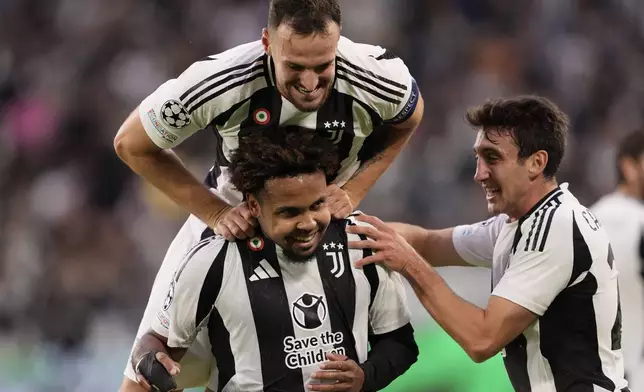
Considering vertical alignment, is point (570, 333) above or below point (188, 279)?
below

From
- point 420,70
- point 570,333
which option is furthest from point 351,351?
point 420,70

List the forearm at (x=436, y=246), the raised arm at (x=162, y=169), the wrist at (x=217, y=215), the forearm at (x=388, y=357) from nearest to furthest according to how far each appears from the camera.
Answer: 1. the forearm at (x=388, y=357)
2. the wrist at (x=217, y=215)
3. the raised arm at (x=162, y=169)
4. the forearm at (x=436, y=246)

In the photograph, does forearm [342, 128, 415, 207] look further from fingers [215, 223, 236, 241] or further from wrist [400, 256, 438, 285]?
fingers [215, 223, 236, 241]

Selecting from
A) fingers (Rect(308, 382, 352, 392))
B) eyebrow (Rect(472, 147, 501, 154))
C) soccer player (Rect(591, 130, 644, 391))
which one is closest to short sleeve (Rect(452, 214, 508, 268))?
eyebrow (Rect(472, 147, 501, 154))

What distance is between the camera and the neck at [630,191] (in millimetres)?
5918

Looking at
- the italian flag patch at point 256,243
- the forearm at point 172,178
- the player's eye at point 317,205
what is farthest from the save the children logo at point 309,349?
the forearm at point 172,178

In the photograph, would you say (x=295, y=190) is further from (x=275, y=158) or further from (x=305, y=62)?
(x=305, y=62)

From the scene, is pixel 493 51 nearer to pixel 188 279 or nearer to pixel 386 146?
pixel 386 146

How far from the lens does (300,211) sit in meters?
3.54

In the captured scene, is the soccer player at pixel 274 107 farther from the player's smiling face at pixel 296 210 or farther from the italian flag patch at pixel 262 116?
the player's smiling face at pixel 296 210

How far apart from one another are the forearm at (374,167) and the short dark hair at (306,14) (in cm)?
65

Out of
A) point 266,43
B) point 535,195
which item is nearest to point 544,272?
point 535,195

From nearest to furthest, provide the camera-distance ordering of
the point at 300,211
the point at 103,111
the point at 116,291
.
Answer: the point at 300,211 → the point at 116,291 → the point at 103,111

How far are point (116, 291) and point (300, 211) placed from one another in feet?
16.1
